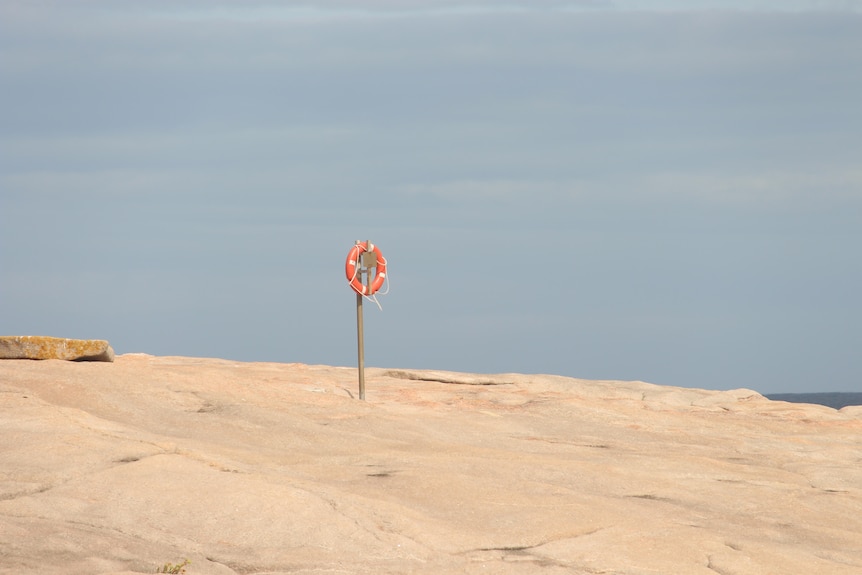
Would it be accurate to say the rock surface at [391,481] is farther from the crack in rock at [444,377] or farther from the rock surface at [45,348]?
the crack in rock at [444,377]

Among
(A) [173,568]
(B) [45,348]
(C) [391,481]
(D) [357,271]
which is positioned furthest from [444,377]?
(A) [173,568]

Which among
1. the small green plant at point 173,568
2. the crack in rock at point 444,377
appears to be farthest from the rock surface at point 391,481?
the crack in rock at point 444,377

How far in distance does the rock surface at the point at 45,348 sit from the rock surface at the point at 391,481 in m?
0.38

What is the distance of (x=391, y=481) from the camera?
1040 cm

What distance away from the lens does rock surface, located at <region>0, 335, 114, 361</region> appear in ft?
48.5

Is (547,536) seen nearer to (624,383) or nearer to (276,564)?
(276,564)

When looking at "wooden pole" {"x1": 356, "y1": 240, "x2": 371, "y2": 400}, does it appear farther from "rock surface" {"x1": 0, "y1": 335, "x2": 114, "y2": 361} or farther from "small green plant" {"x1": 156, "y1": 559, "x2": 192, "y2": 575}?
"small green plant" {"x1": 156, "y1": 559, "x2": 192, "y2": 575}

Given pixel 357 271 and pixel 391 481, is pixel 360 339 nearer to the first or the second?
pixel 357 271

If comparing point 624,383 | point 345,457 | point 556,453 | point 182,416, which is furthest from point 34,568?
point 624,383

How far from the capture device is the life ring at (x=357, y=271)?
1644 centimetres

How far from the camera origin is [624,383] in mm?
21234

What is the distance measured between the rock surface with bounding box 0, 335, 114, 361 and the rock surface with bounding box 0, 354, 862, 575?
1.25 feet

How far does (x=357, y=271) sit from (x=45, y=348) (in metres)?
4.74

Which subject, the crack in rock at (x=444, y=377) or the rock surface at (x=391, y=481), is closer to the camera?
the rock surface at (x=391, y=481)
